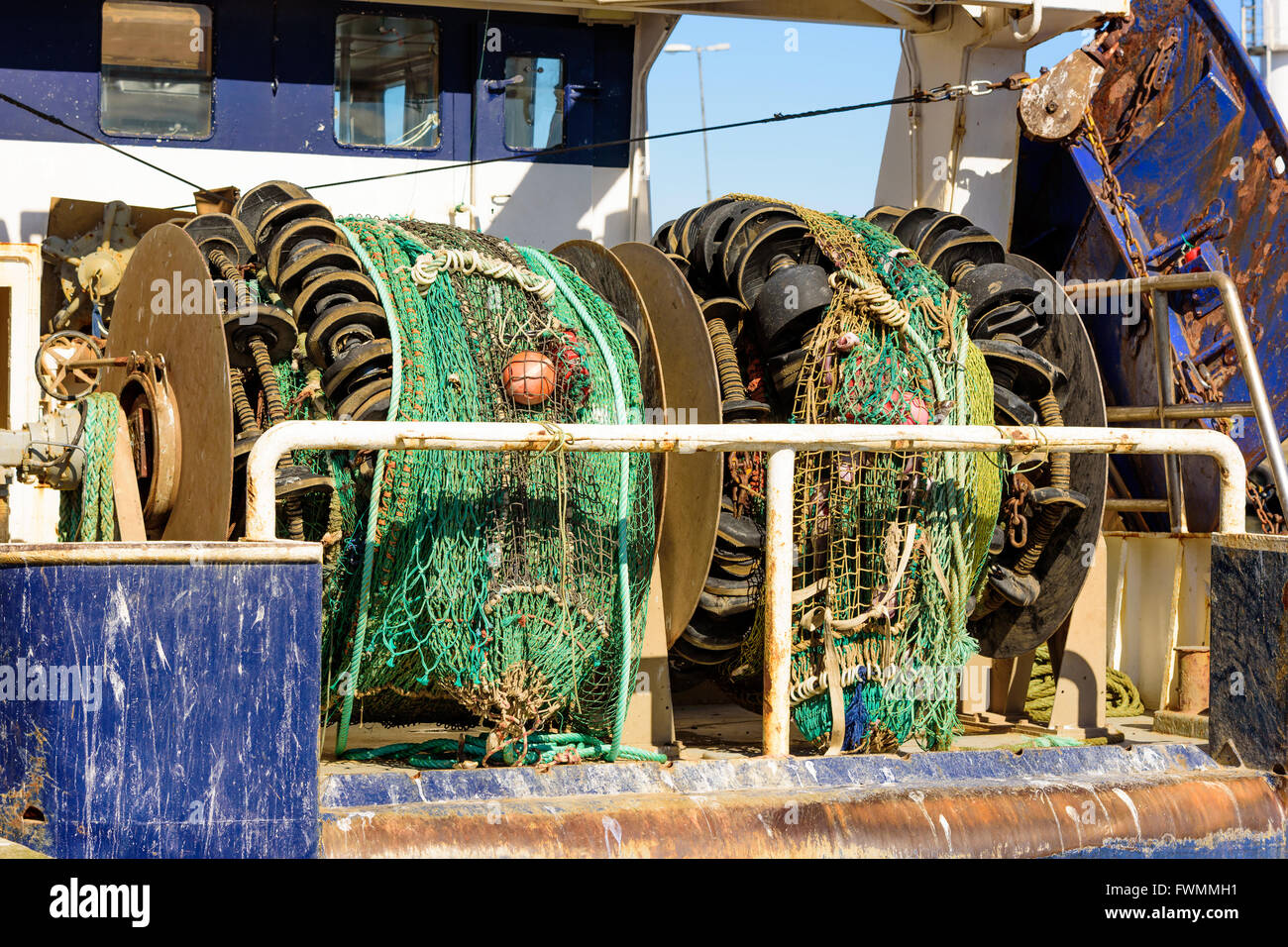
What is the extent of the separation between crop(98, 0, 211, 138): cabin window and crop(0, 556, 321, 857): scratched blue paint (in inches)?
203

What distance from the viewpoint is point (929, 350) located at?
5.75 meters

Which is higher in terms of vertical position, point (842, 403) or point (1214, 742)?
point (842, 403)

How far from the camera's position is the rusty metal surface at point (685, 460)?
561 cm

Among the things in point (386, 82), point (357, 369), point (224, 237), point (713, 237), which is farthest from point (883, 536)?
point (386, 82)

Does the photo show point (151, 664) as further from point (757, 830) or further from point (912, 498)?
point (912, 498)

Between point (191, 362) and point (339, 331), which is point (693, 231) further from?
point (191, 362)

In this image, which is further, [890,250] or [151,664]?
[890,250]

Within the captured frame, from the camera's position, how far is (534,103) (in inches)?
351

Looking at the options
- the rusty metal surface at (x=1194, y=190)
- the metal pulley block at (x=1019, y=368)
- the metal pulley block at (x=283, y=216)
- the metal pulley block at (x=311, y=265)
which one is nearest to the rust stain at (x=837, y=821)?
the metal pulley block at (x=1019, y=368)

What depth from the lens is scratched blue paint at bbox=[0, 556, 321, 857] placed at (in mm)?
3721

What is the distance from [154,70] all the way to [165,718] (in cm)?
567

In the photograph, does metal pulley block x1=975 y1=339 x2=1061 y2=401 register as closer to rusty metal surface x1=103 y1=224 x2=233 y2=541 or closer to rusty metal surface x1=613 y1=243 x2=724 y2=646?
rusty metal surface x1=613 y1=243 x2=724 y2=646
